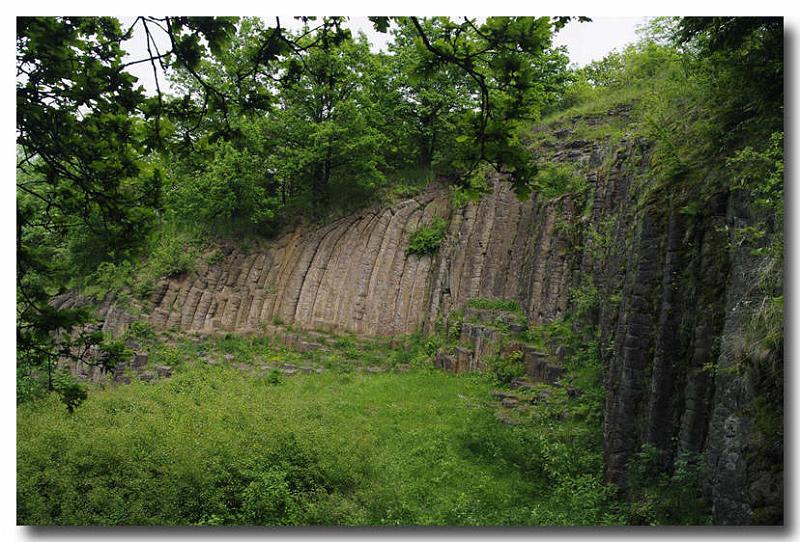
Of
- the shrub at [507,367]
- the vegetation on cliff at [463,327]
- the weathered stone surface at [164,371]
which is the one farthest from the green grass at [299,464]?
the weathered stone surface at [164,371]

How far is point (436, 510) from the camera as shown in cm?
654

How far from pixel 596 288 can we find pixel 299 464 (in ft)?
18.8

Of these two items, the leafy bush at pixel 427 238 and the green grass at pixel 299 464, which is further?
the leafy bush at pixel 427 238

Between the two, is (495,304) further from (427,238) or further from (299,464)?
(299,464)

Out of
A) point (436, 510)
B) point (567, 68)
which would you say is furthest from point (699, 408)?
point (567, 68)

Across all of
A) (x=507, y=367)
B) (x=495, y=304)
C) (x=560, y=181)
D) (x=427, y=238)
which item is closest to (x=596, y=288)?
(x=507, y=367)

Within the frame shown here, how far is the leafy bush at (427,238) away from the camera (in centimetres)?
1659

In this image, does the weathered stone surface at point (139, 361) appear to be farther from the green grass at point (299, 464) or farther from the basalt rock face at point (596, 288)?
the green grass at point (299, 464)

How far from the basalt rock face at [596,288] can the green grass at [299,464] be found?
3.81 feet

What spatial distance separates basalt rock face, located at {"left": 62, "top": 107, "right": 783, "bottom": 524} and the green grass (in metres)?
1.16

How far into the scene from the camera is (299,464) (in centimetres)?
768

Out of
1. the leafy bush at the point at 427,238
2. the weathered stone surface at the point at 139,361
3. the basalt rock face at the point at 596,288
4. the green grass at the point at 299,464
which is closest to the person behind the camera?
the basalt rock face at the point at 596,288

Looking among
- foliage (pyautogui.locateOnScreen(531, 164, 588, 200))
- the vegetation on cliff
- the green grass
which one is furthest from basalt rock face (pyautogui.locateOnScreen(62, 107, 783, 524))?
the green grass

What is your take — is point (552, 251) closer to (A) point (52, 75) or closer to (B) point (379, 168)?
(B) point (379, 168)
